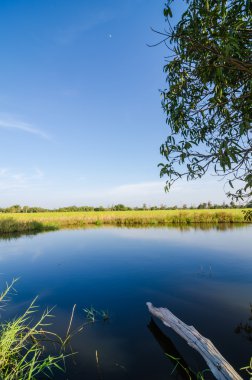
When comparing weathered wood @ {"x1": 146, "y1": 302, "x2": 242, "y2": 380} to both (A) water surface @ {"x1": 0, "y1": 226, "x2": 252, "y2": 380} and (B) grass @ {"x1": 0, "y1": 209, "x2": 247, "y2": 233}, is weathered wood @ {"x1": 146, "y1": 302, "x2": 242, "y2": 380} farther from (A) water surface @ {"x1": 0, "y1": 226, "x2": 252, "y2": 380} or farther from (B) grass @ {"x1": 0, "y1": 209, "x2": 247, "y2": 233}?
(B) grass @ {"x1": 0, "y1": 209, "x2": 247, "y2": 233}

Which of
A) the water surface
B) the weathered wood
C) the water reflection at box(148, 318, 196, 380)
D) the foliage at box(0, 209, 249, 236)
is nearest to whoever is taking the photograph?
the weathered wood

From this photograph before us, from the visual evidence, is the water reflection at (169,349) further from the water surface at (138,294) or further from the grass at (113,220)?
the grass at (113,220)

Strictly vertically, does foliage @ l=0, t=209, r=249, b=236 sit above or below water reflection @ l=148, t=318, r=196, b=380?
above

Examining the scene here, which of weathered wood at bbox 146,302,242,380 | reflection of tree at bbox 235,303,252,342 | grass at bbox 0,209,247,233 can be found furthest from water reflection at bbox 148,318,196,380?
grass at bbox 0,209,247,233

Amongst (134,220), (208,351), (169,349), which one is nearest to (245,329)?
(169,349)

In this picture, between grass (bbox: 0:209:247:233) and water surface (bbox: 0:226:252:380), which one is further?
grass (bbox: 0:209:247:233)

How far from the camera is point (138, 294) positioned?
35.4ft

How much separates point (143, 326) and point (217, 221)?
38.3 m

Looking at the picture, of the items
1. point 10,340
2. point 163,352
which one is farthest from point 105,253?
point 10,340

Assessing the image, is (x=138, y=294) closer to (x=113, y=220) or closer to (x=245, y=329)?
(x=245, y=329)

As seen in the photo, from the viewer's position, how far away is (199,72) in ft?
18.5

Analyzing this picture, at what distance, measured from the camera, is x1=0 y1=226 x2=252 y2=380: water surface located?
611cm

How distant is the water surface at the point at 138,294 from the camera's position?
6.11m

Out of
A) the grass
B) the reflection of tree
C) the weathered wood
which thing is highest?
the grass
